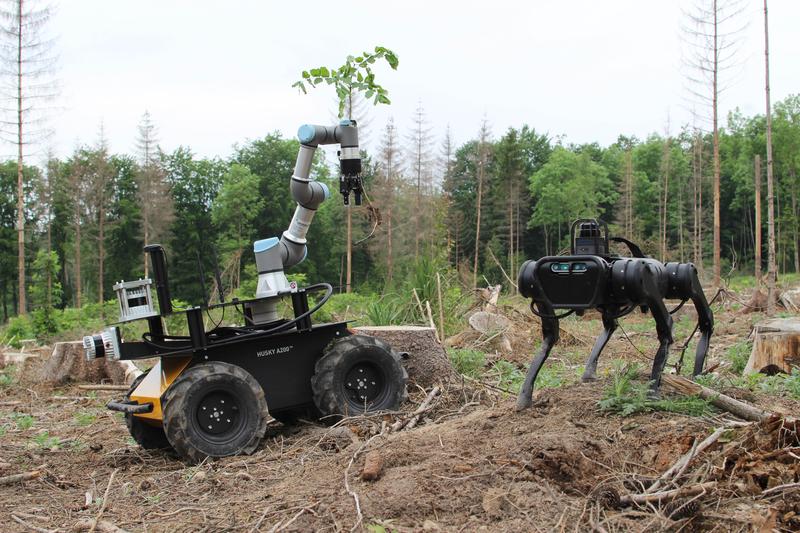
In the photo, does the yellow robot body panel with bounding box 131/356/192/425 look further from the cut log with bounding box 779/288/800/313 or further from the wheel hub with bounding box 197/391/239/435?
the cut log with bounding box 779/288/800/313

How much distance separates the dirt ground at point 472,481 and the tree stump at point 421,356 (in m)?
1.55

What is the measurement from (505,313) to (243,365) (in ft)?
24.2

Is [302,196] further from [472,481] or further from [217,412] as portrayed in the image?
[472,481]

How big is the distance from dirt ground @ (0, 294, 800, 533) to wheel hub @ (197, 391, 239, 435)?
0.31m

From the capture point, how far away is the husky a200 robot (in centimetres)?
589

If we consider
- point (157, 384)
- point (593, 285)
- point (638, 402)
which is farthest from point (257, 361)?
Result: point (638, 402)

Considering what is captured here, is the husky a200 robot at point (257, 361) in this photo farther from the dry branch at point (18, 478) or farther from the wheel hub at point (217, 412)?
the dry branch at point (18, 478)

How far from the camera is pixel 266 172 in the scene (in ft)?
187

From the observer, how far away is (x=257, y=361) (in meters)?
6.42

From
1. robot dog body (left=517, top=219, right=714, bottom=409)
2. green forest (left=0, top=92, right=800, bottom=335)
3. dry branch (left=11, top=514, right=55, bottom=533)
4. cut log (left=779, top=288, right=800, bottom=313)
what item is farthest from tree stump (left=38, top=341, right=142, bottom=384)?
green forest (left=0, top=92, right=800, bottom=335)

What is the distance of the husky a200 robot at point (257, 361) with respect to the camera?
589 cm

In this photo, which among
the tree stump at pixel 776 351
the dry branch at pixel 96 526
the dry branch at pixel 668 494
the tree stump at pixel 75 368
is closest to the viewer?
the dry branch at pixel 668 494

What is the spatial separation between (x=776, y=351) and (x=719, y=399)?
153 inches

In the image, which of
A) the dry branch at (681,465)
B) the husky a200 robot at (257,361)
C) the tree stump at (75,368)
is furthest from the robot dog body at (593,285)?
the tree stump at (75,368)
